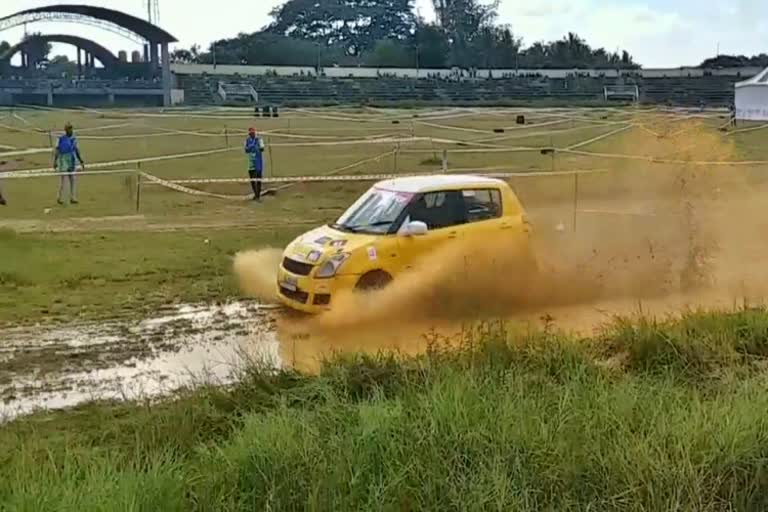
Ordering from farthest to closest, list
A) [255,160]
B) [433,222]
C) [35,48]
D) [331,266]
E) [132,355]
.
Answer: [35,48] → [255,160] → [433,222] → [331,266] → [132,355]

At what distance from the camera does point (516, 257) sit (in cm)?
1273

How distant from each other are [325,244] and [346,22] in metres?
151

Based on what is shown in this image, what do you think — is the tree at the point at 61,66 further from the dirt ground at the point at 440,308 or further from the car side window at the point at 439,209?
the car side window at the point at 439,209

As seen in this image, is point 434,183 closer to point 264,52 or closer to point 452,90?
point 452,90

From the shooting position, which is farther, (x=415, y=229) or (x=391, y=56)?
(x=391, y=56)

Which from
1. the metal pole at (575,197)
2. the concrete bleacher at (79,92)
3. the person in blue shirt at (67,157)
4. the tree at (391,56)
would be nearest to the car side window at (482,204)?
the metal pole at (575,197)

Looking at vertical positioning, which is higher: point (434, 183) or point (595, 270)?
point (434, 183)

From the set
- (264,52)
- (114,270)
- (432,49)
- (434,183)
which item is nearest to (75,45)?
(264,52)

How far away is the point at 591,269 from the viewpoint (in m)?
13.7

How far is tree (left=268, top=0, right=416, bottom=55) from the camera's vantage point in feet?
516

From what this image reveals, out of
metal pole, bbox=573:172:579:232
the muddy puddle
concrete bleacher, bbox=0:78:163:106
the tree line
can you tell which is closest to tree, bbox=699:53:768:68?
the tree line

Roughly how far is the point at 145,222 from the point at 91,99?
72.2 metres

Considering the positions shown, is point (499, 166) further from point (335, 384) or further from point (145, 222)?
point (335, 384)

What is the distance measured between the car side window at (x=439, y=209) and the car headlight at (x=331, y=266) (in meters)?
1.16
